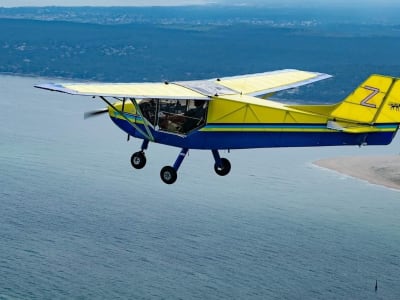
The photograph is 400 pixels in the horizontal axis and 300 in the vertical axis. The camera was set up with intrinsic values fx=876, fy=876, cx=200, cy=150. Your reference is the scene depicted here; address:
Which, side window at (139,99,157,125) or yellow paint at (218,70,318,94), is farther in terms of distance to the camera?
yellow paint at (218,70,318,94)

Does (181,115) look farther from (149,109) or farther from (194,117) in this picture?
(149,109)

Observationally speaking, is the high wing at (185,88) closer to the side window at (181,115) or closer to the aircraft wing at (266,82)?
the aircraft wing at (266,82)

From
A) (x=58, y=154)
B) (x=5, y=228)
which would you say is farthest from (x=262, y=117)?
(x=58, y=154)

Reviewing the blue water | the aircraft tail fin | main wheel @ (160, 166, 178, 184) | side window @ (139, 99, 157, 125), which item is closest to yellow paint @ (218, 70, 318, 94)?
side window @ (139, 99, 157, 125)

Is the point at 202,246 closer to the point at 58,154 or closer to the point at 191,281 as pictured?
the point at 191,281

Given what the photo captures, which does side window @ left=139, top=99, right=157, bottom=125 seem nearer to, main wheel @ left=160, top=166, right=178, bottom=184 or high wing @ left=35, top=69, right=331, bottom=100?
high wing @ left=35, top=69, right=331, bottom=100

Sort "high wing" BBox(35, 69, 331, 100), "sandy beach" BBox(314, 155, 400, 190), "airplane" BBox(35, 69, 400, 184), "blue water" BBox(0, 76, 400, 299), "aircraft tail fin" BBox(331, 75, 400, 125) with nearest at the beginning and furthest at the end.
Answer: "aircraft tail fin" BBox(331, 75, 400, 125), "airplane" BBox(35, 69, 400, 184), "high wing" BBox(35, 69, 331, 100), "blue water" BBox(0, 76, 400, 299), "sandy beach" BBox(314, 155, 400, 190)

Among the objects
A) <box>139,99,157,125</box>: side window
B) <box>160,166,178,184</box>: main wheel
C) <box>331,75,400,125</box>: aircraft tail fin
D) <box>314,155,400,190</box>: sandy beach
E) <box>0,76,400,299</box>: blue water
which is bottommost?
<box>314,155,400,190</box>: sandy beach
